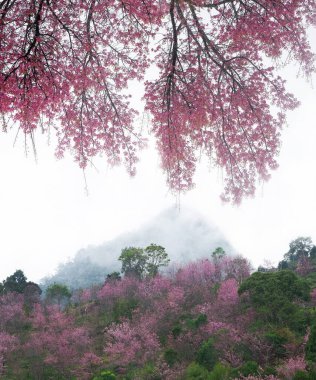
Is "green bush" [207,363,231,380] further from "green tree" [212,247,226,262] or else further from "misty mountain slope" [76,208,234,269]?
"misty mountain slope" [76,208,234,269]

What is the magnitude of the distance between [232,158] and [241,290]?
45.4 feet

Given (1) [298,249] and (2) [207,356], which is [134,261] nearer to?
(1) [298,249]

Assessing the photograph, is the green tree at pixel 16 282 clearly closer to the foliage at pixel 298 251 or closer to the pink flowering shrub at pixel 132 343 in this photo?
the pink flowering shrub at pixel 132 343

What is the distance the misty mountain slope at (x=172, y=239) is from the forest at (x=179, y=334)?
102669mm

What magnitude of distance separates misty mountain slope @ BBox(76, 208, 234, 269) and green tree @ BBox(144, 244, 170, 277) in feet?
307

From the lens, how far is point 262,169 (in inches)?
225

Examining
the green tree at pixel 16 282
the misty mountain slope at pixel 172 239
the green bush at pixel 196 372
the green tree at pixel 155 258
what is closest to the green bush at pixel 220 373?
the green bush at pixel 196 372

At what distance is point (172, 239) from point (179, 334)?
133 meters

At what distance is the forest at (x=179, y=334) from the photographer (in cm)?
1133

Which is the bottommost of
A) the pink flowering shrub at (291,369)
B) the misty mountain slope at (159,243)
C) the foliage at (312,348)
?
the pink flowering shrub at (291,369)

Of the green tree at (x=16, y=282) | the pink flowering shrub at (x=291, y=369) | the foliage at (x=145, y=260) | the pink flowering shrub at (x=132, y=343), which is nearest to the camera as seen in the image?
the pink flowering shrub at (x=291, y=369)

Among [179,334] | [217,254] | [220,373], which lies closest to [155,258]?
[217,254]

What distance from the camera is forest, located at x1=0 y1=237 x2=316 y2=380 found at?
11328 millimetres

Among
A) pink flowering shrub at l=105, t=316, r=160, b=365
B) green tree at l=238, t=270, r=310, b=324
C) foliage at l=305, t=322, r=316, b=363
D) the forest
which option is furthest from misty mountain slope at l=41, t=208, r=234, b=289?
foliage at l=305, t=322, r=316, b=363
